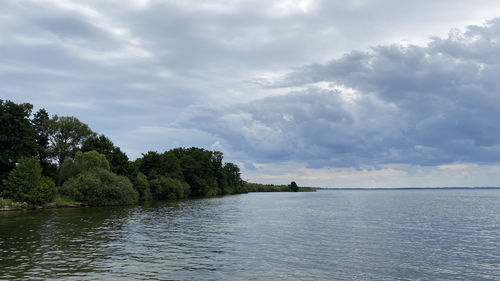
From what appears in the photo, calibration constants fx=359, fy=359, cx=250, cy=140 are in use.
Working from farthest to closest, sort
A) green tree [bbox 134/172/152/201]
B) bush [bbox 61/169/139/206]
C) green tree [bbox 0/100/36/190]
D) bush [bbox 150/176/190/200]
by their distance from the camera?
bush [bbox 150/176/190/200]
green tree [bbox 134/172/152/201]
bush [bbox 61/169/139/206]
green tree [bbox 0/100/36/190]

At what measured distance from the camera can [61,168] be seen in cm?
11275

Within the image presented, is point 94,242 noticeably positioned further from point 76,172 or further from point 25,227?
point 76,172

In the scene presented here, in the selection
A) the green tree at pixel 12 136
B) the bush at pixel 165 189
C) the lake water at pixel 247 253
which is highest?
→ the green tree at pixel 12 136

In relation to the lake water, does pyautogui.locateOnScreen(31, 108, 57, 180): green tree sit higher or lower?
higher

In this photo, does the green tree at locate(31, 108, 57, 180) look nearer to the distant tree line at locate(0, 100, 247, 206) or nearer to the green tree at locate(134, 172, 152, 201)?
the distant tree line at locate(0, 100, 247, 206)

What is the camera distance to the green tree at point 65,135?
126 meters

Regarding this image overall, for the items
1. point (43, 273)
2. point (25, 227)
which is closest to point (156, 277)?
point (43, 273)

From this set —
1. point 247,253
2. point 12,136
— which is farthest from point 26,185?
point 247,253

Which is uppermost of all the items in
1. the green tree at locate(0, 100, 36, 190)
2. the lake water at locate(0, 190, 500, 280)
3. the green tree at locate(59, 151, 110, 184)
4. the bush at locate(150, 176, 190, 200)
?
the green tree at locate(0, 100, 36, 190)

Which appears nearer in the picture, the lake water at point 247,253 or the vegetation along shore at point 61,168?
the lake water at point 247,253

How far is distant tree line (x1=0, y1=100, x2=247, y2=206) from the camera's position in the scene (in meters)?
87.6

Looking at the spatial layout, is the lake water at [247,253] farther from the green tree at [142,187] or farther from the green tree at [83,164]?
the green tree at [142,187]

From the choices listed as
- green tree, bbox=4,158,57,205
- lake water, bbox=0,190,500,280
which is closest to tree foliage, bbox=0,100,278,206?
green tree, bbox=4,158,57,205

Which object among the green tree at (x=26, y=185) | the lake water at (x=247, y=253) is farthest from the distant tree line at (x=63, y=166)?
the lake water at (x=247, y=253)
